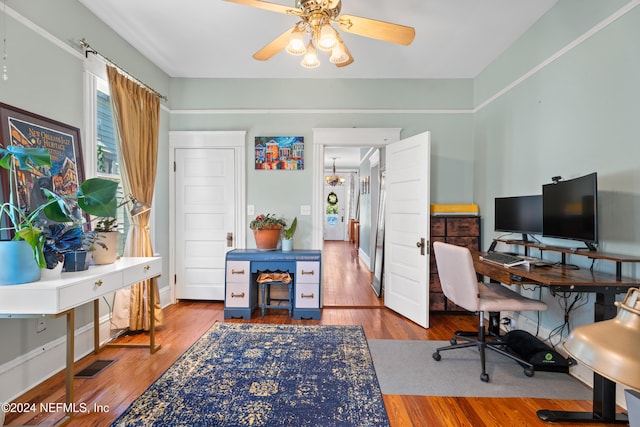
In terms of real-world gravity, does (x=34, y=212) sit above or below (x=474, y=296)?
above

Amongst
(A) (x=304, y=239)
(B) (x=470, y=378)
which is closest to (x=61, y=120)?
(A) (x=304, y=239)

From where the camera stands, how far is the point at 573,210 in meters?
2.04

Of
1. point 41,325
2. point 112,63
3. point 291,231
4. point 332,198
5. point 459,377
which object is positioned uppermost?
point 112,63

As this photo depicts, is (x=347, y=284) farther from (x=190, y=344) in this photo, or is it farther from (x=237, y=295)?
(x=190, y=344)

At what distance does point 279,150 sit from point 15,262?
2634 millimetres

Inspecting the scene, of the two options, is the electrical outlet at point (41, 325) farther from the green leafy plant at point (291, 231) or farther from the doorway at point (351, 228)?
the doorway at point (351, 228)

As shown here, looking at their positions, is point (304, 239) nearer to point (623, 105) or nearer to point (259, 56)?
point (259, 56)

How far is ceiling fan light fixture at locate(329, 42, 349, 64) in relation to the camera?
6.36 ft

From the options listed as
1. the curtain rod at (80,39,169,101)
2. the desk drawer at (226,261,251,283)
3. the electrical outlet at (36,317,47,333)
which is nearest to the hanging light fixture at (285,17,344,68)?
the curtain rod at (80,39,169,101)

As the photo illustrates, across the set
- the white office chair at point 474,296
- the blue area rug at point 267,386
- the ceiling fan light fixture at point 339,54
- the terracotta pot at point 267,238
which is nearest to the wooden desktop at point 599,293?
the white office chair at point 474,296

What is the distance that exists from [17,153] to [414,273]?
3.21m

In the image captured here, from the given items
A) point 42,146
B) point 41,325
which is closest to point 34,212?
point 42,146

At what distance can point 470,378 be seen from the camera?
7.22 ft

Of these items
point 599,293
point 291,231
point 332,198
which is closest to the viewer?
point 599,293
